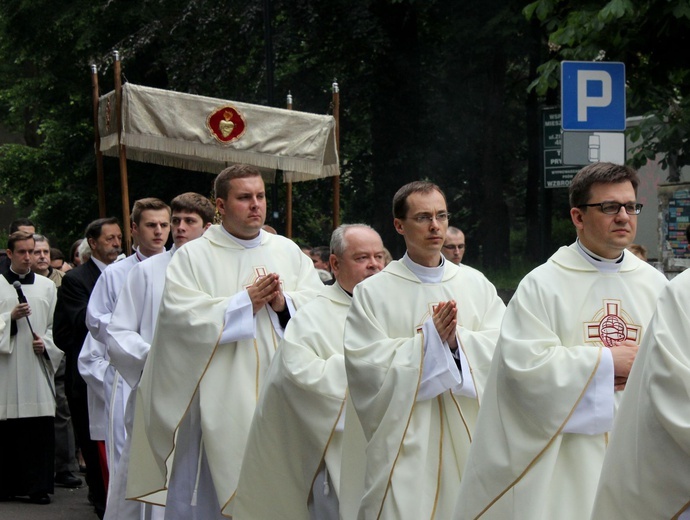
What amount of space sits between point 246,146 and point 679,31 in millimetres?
3772

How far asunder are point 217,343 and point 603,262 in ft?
8.15

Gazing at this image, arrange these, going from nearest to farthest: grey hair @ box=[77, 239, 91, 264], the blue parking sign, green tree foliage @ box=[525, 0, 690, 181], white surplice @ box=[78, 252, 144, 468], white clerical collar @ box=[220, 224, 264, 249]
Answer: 1. white clerical collar @ box=[220, 224, 264, 249]
2. white surplice @ box=[78, 252, 144, 468]
3. the blue parking sign
4. grey hair @ box=[77, 239, 91, 264]
5. green tree foliage @ box=[525, 0, 690, 181]

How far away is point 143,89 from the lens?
1014 centimetres

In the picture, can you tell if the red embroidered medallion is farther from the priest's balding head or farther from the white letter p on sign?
the priest's balding head

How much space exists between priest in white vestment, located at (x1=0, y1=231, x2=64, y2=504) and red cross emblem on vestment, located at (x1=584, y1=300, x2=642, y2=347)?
639 centimetres

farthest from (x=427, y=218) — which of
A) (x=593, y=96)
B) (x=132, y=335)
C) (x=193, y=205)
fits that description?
(x=593, y=96)

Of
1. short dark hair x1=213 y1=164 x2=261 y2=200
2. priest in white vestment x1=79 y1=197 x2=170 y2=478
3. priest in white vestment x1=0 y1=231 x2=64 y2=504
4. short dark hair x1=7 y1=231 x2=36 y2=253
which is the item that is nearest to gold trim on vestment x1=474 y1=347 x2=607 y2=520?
short dark hair x1=213 y1=164 x2=261 y2=200

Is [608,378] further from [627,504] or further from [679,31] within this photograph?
[679,31]

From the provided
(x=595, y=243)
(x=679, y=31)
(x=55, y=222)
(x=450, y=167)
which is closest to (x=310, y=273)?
(x=595, y=243)

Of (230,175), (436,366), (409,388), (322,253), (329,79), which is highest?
(329,79)

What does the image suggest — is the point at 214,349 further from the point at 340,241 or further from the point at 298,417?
the point at 340,241

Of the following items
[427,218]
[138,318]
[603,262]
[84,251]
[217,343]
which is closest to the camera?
[603,262]

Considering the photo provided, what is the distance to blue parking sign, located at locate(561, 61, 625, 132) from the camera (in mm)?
9438

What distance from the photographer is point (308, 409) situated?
639 cm
